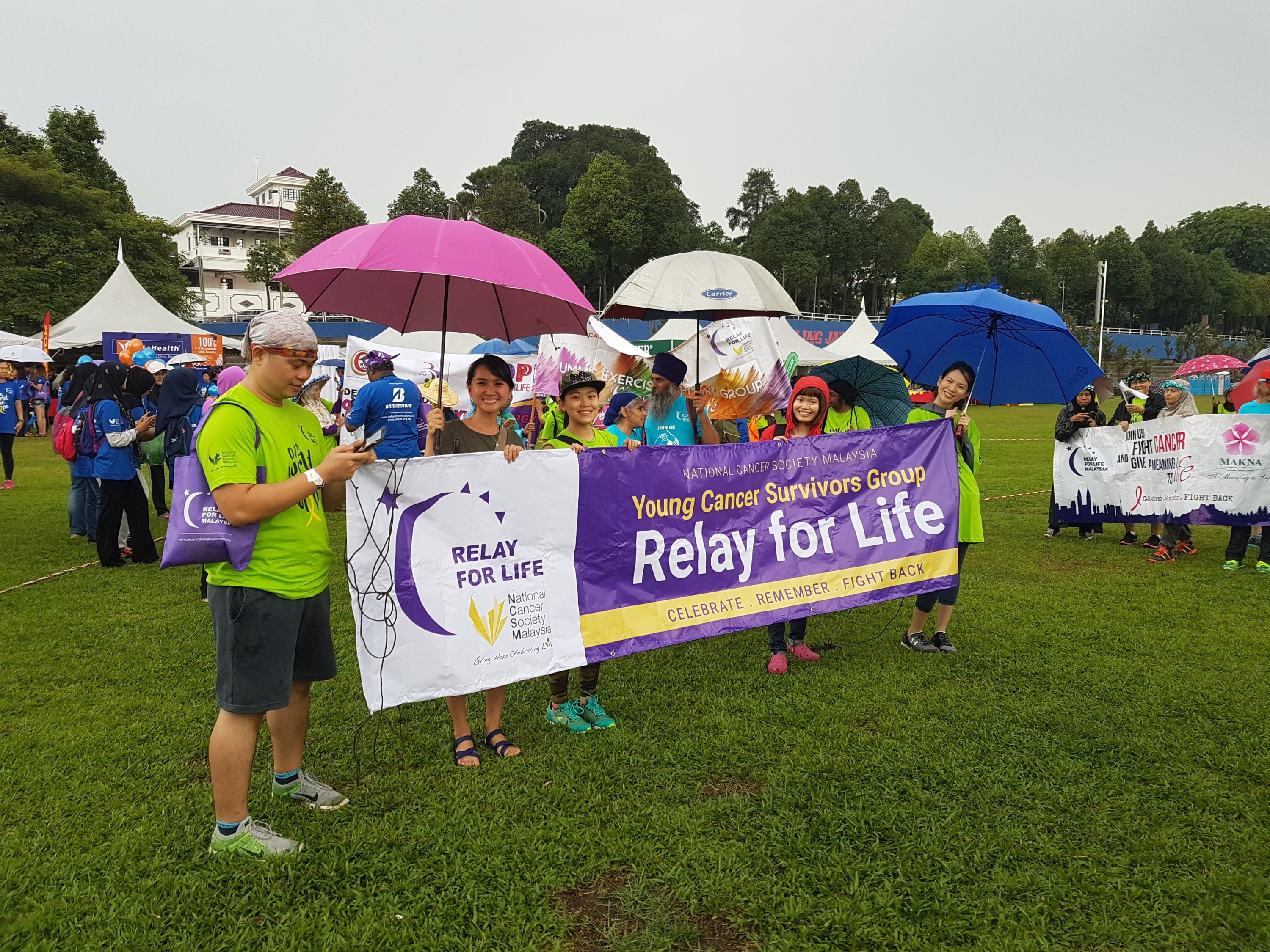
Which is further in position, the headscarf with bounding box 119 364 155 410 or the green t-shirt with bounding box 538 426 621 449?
the headscarf with bounding box 119 364 155 410

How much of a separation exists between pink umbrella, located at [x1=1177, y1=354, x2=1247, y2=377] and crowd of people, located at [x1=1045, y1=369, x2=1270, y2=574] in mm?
238

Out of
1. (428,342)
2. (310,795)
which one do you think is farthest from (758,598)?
(428,342)

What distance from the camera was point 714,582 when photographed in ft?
14.6

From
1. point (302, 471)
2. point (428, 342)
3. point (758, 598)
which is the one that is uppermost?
point (428, 342)

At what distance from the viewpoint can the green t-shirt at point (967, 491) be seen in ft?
17.3

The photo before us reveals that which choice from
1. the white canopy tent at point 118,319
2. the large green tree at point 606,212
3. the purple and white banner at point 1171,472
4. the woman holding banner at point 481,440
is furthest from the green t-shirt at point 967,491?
the large green tree at point 606,212

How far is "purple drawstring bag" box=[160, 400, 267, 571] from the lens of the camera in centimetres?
266

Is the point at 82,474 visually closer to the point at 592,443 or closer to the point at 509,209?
the point at 592,443

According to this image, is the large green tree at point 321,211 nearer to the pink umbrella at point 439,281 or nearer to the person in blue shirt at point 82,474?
the person in blue shirt at point 82,474

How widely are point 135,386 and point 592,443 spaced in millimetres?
6098

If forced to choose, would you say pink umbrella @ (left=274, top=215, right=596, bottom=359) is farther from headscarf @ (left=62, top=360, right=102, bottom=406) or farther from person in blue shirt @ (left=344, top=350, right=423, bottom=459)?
headscarf @ (left=62, top=360, right=102, bottom=406)

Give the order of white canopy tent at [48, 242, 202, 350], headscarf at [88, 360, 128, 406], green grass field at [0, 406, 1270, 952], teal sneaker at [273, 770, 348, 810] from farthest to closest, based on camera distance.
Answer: white canopy tent at [48, 242, 202, 350] < headscarf at [88, 360, 128, 406] < teal sneaker at [273, 770, 348, 810] < green grass field at [0, 406, 1270, 952]

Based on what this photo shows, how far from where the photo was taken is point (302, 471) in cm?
296

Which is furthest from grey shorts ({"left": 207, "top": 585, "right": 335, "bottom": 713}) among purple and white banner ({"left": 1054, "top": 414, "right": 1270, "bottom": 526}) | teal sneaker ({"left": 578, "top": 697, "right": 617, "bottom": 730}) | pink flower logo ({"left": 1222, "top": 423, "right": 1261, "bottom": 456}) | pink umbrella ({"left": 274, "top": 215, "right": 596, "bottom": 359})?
pink flower logo ({"left": 1222, "top": 423, "right": 1261, "bottom": 456})
